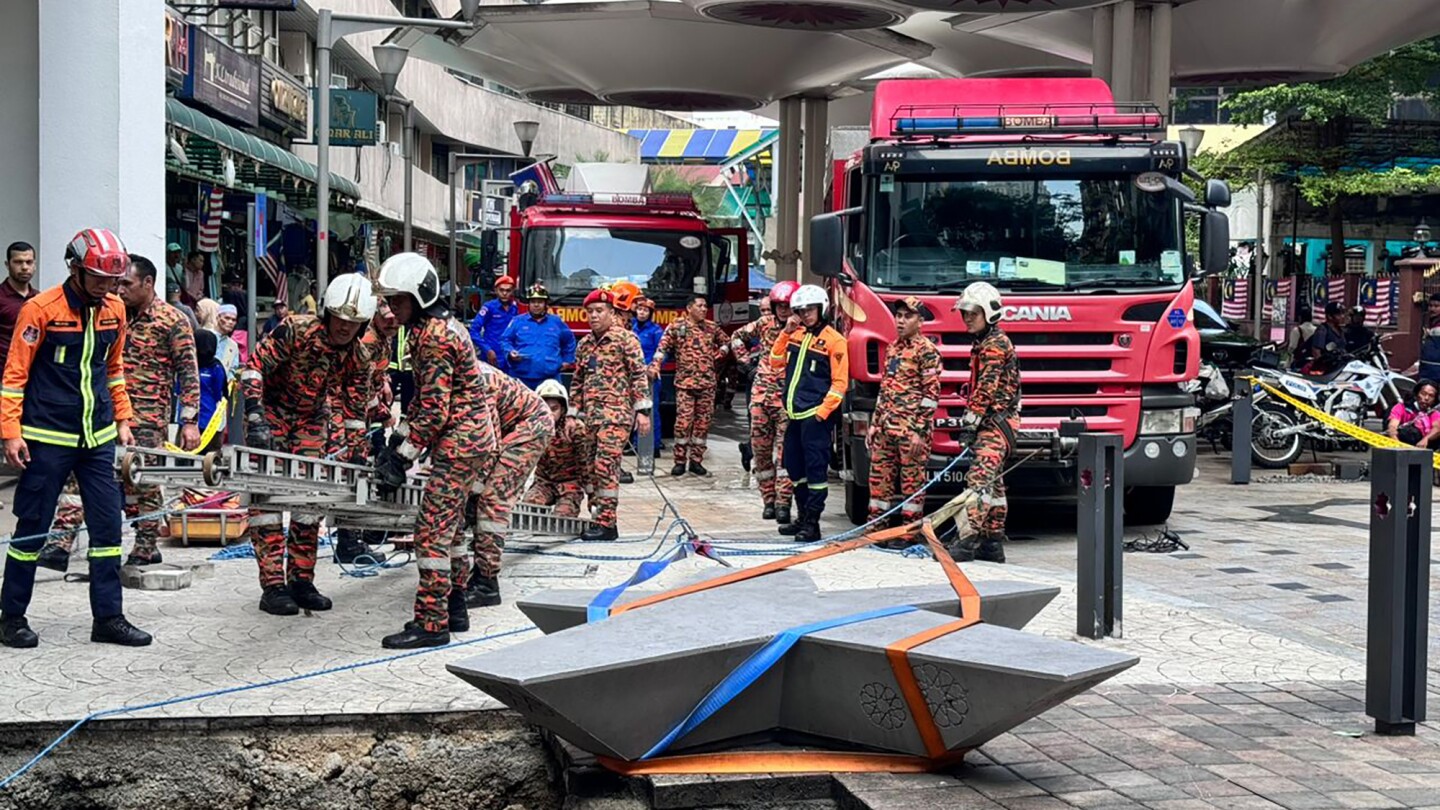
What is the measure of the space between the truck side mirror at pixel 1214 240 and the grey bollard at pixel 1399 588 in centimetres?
616

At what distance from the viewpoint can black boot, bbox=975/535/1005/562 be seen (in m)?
11.0

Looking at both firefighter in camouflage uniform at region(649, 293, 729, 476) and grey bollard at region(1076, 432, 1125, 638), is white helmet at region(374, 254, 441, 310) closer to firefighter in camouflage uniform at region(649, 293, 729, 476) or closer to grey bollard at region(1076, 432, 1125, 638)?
grey bollard at region(1076, 432, 1125, 638)

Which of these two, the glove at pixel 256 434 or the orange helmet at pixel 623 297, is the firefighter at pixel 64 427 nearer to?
the glove at pixel 256 434

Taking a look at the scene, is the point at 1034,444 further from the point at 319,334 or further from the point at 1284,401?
the point at 1284,401

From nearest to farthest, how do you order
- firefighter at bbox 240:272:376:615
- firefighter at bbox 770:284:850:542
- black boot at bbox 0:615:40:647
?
black boot at bbox 0:615:40:647 → firefighter at bbox 240:272:376:615 → firefighter at bbox 770:284:850:542

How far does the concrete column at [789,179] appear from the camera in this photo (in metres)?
35.0

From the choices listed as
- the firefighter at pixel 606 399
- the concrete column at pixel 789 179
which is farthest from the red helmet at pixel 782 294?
the concrete column at pixel 789 179

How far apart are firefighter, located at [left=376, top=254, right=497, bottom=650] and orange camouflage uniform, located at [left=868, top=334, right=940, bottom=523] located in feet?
13.5

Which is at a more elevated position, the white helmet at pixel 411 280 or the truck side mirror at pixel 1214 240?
the truck side mirror at pixel 1214 240

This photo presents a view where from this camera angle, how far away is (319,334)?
8516mm

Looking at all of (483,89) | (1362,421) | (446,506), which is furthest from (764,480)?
(483,89)

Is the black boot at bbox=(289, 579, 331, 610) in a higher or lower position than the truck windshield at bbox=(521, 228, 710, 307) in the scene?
lower

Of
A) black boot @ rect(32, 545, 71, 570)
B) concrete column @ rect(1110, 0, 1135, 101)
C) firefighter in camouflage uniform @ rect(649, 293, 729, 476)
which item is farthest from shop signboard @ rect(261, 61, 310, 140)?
black boot @ rect(32, 545, 71, 570)

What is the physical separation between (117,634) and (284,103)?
19527mm
